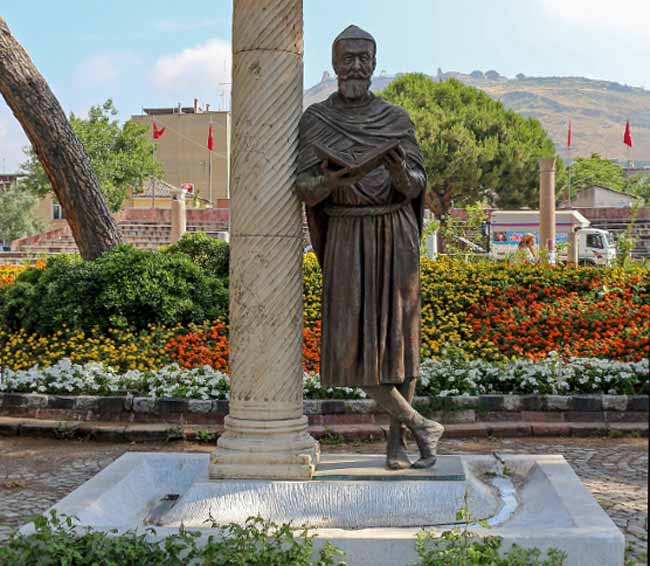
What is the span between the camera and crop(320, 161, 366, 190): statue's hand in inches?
176

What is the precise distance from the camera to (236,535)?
3.83m

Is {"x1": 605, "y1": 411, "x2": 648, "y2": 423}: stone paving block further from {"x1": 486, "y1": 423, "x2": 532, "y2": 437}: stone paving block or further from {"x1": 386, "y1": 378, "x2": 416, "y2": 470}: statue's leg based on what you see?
{"x1": 386, "y1": 378, "x2": 416, "y2": 470}: statue's leg

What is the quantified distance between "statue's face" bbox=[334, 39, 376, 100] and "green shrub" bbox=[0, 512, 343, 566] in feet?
7.08

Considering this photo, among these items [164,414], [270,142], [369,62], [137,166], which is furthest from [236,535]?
[137,166]

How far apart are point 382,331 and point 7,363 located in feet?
21.2

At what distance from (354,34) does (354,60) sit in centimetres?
13

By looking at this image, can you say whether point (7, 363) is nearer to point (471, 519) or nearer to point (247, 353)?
point (247, 353)

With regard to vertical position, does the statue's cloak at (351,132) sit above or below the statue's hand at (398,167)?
above

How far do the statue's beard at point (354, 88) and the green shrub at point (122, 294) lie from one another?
19.9 ft

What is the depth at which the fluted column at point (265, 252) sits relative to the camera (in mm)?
4707

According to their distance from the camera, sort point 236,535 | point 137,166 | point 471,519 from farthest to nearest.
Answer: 1. point 137,166
2. point 471,519
3. point 236,535

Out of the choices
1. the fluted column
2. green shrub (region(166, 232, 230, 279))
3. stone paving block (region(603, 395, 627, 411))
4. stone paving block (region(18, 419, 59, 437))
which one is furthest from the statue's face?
green shrub (region(166, 232, 230, 279))

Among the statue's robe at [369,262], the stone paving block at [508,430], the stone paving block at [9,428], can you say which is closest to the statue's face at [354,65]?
the statue's robe at [369,262]

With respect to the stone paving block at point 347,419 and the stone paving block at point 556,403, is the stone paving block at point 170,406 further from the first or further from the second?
the stone paving block at point 556,403
